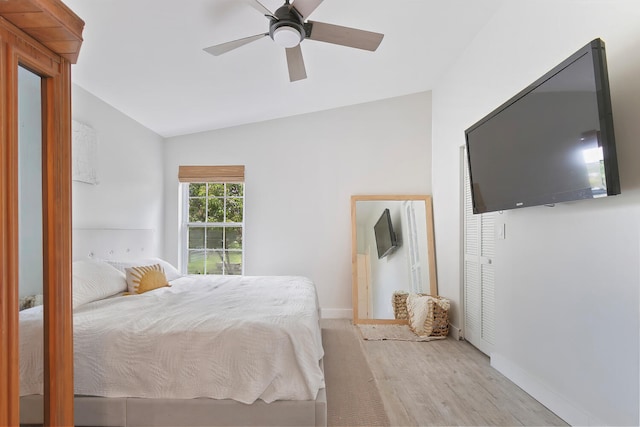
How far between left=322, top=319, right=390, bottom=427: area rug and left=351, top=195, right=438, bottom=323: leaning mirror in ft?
2.15

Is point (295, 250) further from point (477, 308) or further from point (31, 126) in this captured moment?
point (31, 126)

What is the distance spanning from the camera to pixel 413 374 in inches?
105

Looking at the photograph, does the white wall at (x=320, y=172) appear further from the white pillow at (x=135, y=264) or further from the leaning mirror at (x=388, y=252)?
the white pillow at (x=135, y=264)

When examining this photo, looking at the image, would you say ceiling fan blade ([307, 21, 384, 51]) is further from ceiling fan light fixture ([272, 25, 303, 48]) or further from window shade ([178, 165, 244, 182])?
window shade ([178, 165, 244, 182])

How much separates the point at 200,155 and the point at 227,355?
3202 millimetres

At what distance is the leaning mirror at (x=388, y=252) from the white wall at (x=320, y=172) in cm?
16

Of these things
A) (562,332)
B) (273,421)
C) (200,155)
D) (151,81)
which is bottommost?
(273,421)

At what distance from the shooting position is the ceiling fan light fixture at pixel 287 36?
1959 mm

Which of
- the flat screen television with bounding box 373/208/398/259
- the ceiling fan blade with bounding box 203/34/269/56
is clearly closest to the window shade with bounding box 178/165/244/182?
the flat screen television with bounding box 373/208/398/259

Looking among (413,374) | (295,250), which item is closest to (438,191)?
(295,250)

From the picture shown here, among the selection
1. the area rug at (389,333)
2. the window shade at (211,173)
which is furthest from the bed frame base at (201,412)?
the window shade at (211,173)

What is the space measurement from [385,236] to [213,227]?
2.19 m

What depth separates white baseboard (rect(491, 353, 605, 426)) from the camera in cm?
190

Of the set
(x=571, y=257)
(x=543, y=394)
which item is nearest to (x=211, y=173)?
(x=571, y=257)
